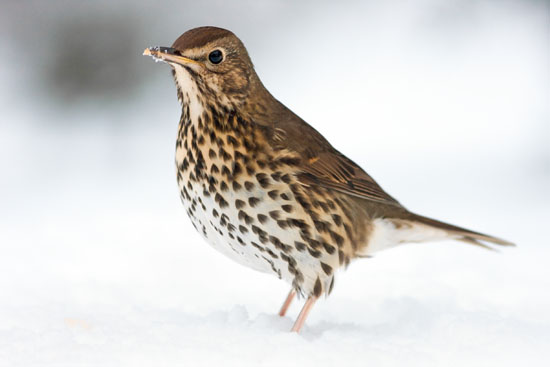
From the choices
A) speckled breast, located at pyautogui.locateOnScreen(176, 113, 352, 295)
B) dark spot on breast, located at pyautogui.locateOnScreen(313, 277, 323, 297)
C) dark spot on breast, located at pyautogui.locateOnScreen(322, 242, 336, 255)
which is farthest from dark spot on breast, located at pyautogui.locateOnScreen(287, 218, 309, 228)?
dark spot on breast, located at pyautogui.locateOnScreen(313, 277, 323, 297)

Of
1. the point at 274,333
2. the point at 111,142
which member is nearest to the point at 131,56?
the point at 111,142

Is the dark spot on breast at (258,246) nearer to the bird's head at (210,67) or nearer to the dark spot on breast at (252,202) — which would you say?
the dark spot on breast at (252,202)

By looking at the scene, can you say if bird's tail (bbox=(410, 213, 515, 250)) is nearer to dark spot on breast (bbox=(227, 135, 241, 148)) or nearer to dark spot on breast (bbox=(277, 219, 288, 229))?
dark spot on breast (bbox=(277, 219, 288, 229))

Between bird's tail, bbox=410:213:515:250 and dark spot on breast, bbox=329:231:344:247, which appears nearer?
dark spot on breast, bbox=329:231:344:247

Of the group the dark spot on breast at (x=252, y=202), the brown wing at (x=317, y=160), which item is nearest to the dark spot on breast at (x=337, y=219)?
the brown wing at (x=317, y=160)

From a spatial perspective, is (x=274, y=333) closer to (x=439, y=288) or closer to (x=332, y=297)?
(x=332, y=297)

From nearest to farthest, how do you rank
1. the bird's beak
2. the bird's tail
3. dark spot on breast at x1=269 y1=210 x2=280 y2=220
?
the bird's beak, dark spot on breast at x1=269 y1=210 x2=280 y2=220, the bird's tail

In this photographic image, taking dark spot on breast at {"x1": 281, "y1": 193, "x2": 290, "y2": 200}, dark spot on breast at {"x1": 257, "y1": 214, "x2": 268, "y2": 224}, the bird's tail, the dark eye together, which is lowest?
dark spot on breast at {"x1": 257, "y1": 214, "x2": 268, "y2": 224}
